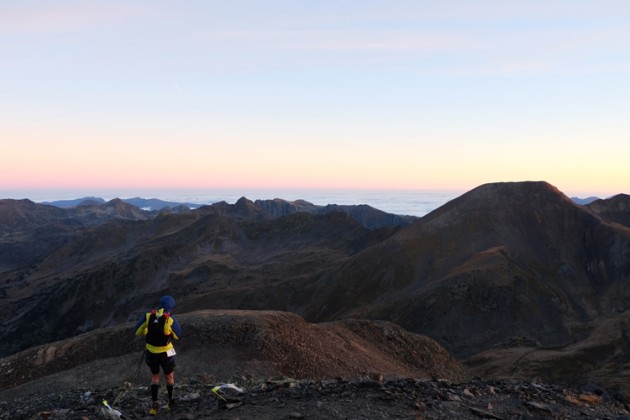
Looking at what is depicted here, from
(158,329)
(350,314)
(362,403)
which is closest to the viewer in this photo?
(158,329)

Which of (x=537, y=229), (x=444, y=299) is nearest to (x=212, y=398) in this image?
(x=444, y=299)

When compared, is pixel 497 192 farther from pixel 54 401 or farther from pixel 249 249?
pixel 54 401

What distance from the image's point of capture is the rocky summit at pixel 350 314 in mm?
15367

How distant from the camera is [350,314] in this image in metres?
71.6

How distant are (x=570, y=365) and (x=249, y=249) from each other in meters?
103

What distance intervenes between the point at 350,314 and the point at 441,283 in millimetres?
14694

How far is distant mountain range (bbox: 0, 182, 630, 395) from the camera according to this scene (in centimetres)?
6169

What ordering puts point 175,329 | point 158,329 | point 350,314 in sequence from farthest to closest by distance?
point 350,314 < point 175,329 < point 158,329

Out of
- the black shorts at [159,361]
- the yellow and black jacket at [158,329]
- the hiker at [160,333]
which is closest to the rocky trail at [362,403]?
the black shorts at [159,361]

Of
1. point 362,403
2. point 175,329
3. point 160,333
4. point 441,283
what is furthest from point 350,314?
point 160,333

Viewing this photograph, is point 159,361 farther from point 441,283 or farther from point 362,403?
point 441,283

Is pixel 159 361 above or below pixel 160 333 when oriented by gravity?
below

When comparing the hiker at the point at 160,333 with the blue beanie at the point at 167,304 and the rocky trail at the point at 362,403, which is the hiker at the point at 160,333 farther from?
the rocky trail at the point at 362,403

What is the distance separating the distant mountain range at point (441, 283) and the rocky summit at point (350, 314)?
33cm
